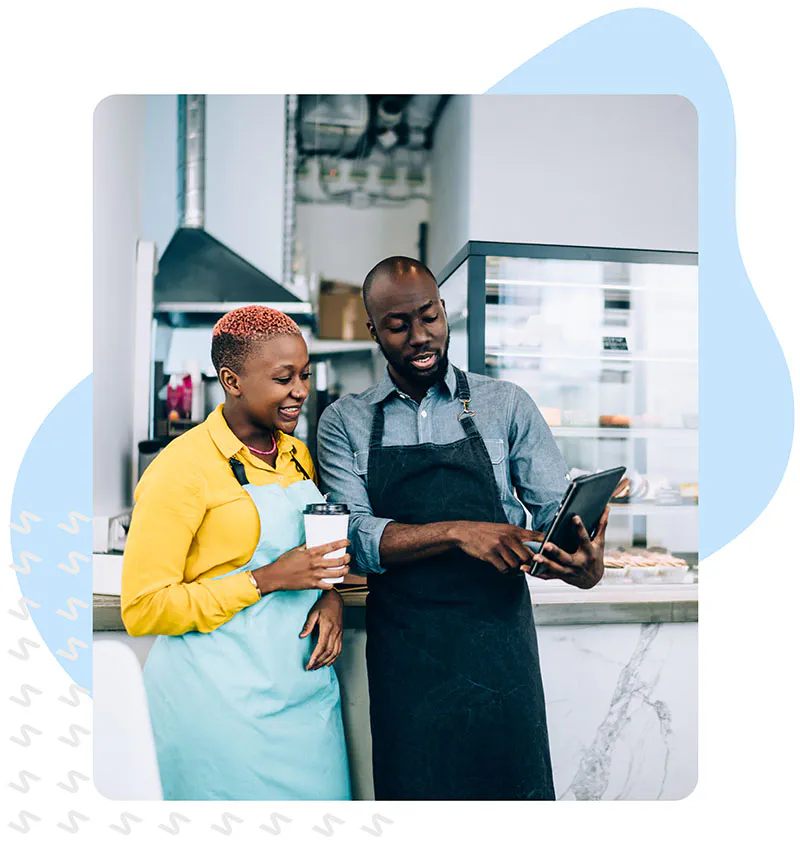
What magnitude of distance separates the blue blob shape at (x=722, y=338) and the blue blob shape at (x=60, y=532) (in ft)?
4.64

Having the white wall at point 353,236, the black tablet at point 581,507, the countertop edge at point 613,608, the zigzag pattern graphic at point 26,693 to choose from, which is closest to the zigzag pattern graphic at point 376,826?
the countertop edge at point 613,608

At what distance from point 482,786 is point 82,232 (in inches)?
62.4

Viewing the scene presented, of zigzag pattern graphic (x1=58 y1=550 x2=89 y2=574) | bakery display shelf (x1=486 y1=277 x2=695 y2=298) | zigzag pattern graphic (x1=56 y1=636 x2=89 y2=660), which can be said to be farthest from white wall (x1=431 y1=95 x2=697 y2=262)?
zigzag pattern graphic (x1=56 y1=636 x2=89 y2=660)

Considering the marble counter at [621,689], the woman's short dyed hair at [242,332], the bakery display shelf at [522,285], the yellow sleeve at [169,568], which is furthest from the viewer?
the bakery display shelf at [522,285]

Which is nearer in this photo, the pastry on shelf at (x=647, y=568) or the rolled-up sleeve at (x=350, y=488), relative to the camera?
the rolled-up sleeve at (x=350, y=488)

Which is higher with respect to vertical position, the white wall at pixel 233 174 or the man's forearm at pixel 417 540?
the white wall at pixel 233 174

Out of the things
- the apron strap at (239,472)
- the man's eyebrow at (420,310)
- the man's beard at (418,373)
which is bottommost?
the apron strap at (239,472)

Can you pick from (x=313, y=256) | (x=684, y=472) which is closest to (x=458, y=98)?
(x=313, y=256)

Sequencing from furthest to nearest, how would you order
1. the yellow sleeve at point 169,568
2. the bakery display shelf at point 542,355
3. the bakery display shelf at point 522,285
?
1. the bakery display shelf at point 522,285
2. the bakery display shelf at point 542,355
3. the yellow sleeve at point 169,568

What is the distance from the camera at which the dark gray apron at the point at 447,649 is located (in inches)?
66.3

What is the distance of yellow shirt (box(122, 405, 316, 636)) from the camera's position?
1521mm

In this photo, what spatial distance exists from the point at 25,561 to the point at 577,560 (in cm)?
128

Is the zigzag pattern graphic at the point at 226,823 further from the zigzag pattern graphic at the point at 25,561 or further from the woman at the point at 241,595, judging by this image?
the zigzag pattern graphic at the point at 25,561

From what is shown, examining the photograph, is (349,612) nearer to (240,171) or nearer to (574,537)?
(574,537)
